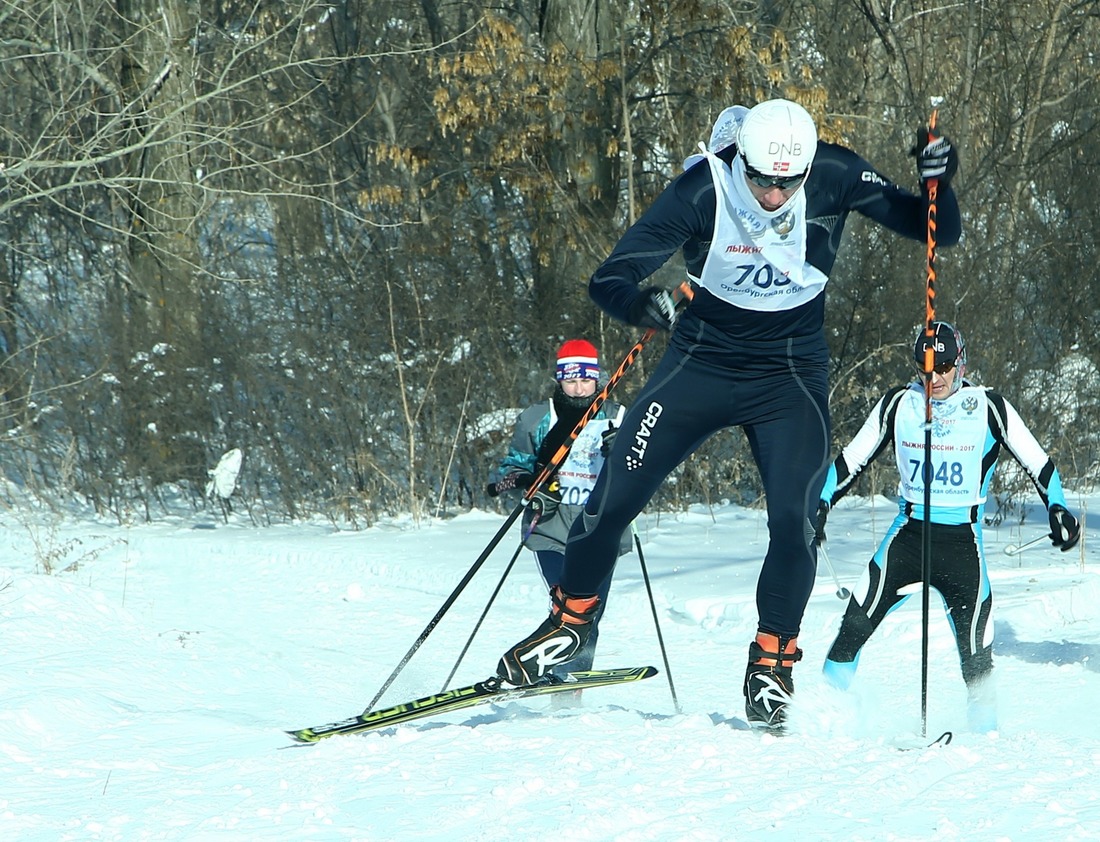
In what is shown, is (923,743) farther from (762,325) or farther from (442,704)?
(442,704)

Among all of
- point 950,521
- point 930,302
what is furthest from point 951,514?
point 930,302

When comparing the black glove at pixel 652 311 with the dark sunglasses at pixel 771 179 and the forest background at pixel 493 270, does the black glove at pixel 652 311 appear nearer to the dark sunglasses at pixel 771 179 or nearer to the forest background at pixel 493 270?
the dark sunglasses at pixel 771 179

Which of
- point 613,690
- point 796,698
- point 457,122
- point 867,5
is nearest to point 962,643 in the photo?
point 796,698

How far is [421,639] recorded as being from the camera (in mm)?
5270

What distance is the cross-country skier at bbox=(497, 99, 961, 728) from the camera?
4148 mm

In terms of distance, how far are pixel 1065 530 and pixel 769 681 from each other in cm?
163

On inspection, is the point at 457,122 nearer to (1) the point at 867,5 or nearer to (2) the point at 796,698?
(1) the point at 867,5

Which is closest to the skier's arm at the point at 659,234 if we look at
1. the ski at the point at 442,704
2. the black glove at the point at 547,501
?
the ski at the point at 442,704

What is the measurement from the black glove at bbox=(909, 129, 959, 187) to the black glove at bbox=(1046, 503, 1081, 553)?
5.39ft

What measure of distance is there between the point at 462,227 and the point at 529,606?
22.5 ft

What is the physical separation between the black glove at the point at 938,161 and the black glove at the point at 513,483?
259 centimetres

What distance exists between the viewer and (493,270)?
14.5 metres

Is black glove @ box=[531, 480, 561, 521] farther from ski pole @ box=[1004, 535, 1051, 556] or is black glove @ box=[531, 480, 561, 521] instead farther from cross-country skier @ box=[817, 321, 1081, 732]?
ski pole @ box=[1004, 535, 1051, 556]

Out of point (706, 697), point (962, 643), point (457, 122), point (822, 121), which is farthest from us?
point (457, 122)
